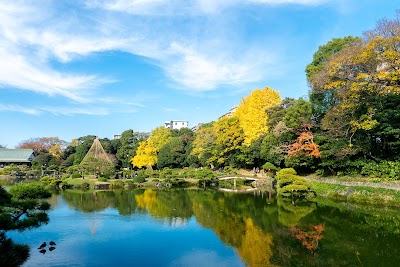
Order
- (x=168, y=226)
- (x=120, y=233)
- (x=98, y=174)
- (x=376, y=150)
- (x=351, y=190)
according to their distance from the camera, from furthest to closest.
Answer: (x=98, y=174) < (x=376, y=150) < (x=351, y=190) < (x=168, y=226) < (x=120, y=233)

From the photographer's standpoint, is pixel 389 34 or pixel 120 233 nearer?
pixel 120 233

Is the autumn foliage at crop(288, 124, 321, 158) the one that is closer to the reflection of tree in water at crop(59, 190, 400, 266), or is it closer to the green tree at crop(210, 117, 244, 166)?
the reflection of tree in water at crop(59, 190, 400, 266)

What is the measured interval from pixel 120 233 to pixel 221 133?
85.0 feet

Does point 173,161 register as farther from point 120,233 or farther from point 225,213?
point 120,233

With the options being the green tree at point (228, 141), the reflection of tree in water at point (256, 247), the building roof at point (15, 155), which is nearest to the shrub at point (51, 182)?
the green tree at point (228, 141)

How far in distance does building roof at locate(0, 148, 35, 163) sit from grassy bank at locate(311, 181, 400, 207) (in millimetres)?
51749

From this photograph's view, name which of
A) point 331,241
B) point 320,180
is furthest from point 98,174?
point 331,241

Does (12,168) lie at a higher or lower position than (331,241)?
higher

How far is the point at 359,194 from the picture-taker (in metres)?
21.6

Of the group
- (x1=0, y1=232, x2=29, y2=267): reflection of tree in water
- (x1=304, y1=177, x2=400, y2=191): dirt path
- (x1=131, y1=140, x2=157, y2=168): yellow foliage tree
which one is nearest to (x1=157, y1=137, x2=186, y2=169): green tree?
(x1=131, y1=140, x2=157, y2=168): yellow foliage tree

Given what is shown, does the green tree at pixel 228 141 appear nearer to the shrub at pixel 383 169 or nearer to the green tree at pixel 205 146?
the green tree at pixel 205 146

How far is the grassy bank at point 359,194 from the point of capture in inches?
770

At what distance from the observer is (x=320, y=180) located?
26703 mm

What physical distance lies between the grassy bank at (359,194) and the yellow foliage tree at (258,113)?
1034 centimetres
